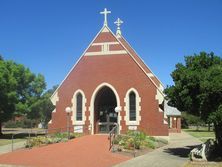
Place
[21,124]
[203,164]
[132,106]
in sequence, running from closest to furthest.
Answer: [203,164] < [132,106] < [21,124]

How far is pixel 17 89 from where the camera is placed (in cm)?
4016

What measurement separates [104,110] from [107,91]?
1.74m

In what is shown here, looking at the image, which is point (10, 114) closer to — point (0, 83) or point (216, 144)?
point (0, 83)

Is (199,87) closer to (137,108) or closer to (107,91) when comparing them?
(137,108)

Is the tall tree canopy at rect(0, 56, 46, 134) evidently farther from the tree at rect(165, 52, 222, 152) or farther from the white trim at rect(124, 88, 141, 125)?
the tree at rect(165, 52, 222, 152)

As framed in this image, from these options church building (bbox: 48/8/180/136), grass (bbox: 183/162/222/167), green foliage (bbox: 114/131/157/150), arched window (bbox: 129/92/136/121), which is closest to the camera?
grass (bbox: 183/162/222/167)

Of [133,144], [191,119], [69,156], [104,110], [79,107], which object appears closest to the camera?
[69,156]

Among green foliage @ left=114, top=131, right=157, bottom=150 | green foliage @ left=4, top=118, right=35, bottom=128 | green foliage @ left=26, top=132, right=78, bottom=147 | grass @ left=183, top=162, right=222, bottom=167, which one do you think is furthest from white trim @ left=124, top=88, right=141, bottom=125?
green foliage @ left=4, top=118, right=35, bottom=128

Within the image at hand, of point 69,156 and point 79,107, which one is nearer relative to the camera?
point 69,156

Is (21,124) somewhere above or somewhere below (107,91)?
below

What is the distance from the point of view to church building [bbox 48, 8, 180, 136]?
98.7 feet

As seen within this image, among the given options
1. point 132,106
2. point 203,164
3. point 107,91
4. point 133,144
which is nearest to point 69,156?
point 133,144

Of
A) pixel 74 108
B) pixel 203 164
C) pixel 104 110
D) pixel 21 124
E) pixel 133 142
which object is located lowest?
Result: pixel 203 164

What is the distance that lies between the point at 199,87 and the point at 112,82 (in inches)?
556
